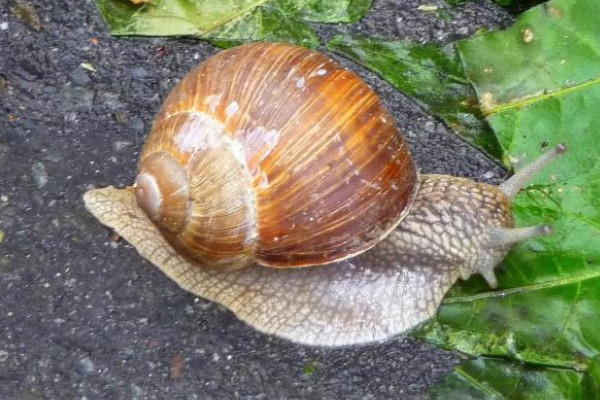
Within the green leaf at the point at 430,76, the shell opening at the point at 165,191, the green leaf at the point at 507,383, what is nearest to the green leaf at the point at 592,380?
the green leaf at the point at 507,383

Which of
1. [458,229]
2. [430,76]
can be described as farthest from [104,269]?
[430,76]

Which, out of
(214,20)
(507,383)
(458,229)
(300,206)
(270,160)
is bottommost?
(507,383)

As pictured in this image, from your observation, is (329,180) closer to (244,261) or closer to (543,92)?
(244,261)

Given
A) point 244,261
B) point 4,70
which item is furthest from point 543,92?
point 4,70

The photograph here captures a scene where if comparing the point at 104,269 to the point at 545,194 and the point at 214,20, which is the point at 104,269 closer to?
the point at 214,20

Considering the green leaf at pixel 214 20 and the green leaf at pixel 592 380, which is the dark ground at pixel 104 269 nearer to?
the green leaf at pixel 214 20

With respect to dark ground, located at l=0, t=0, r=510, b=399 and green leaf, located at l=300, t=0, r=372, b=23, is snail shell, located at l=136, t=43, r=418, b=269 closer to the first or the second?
dark ground, located at l=0, t=0, r=510, b=399

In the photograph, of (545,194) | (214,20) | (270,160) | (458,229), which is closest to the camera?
(270,160)

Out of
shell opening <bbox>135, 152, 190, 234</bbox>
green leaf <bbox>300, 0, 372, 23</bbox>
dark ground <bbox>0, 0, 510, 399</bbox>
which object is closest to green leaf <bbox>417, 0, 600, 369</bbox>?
dark ground <bbox>0, 0, 510, 399</bbox>
